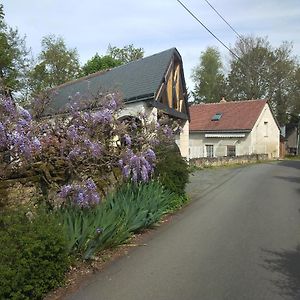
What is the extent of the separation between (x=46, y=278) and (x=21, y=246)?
1.82ft

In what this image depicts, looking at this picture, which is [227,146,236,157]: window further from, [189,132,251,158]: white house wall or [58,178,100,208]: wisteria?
[58,178,100,208]: wisteria

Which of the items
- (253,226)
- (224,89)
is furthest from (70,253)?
(224,89)

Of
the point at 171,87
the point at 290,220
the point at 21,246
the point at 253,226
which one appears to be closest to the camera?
the point at 21,246

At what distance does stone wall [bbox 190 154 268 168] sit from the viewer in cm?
2979

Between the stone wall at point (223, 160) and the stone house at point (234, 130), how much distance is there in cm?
243

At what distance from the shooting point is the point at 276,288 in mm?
5609

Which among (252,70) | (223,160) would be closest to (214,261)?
(223,160)

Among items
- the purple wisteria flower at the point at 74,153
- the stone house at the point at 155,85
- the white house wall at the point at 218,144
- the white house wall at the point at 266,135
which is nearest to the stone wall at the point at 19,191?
the purple wisteria flower at the point at 74,153

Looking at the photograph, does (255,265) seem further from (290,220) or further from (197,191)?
(197,191)

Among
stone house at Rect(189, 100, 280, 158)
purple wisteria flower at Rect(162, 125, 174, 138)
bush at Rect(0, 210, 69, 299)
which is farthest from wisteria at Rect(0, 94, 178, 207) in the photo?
stone house at Rect(189, 100, 280, 158)

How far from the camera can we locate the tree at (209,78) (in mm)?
66625

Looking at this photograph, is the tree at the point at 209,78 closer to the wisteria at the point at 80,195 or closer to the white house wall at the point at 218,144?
the white house wall at the point at 218,144

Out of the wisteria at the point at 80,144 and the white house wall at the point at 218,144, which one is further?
the white house wall at the point at 218,144

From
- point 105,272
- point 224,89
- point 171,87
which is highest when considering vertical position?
point 224,89
